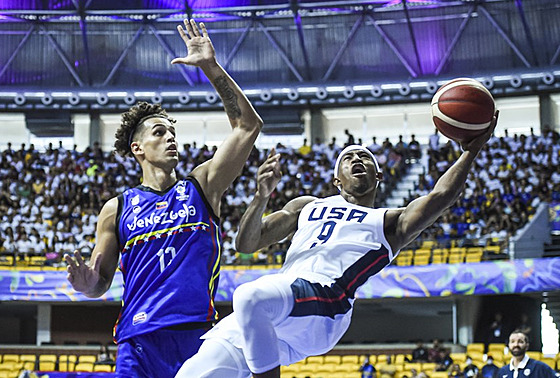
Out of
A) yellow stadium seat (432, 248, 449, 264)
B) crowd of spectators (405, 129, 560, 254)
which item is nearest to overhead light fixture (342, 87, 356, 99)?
crowd of spectators (405, 129, 560, 254)

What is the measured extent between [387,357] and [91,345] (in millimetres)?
9122

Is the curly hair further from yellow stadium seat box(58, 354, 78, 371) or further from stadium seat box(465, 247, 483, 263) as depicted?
yellow stadium seat box(58, 354, 78, 371)

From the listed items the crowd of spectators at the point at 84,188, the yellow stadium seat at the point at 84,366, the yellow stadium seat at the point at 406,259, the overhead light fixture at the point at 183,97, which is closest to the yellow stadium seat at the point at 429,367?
the yellow stadium seat at the point at 406,259

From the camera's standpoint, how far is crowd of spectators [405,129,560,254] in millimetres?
21000

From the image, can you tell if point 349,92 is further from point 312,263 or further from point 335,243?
point 312,263

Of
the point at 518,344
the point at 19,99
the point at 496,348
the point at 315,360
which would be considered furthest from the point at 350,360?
the point at 19,99

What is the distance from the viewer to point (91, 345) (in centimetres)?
2344

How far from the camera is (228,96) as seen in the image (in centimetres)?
514

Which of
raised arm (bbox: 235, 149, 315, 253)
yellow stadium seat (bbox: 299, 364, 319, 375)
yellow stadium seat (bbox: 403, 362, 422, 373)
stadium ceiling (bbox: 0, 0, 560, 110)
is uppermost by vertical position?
stadium ceiling (bbox: 0, 0, 560, 110)

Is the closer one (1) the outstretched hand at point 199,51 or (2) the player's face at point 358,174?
(1) the outstretched hand at point 199,51

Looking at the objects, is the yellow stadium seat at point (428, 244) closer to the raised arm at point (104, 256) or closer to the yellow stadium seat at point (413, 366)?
the yellow stadium seat at point (413, 366)

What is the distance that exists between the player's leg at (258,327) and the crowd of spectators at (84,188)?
55.3ft

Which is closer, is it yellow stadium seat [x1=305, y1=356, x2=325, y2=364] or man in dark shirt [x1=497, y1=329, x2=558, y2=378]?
man in dark shirt [x1=497, y1=329, x2=558, y2=378]

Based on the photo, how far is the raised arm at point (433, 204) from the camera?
523cm
